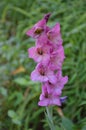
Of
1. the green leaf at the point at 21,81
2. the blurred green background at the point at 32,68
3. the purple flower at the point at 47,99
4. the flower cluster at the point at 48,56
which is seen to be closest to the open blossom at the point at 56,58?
the flower cluster at the point at 48,56

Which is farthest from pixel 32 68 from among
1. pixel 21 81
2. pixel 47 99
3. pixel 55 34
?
pixel 55 34

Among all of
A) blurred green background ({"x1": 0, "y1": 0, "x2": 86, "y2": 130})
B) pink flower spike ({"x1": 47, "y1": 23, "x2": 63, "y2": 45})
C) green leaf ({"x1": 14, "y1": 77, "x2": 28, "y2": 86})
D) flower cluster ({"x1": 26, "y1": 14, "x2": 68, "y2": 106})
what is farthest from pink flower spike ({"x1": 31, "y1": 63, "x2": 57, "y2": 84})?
green leaf ({"x1": 14, "y1": 77, "x2": 28, "y2": 86})

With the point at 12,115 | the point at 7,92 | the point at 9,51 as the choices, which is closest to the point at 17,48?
the point at 9,51

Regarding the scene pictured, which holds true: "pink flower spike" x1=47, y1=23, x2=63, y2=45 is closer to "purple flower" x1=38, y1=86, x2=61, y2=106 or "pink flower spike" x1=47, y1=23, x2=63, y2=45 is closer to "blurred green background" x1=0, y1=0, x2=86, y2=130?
"purple flower" x1=38, y1=86, x2=61, y2=106

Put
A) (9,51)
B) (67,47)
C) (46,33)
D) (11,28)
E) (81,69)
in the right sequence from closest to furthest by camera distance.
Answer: (46,33)
(81,69)
(67,47)
(9,51)
(11,28)

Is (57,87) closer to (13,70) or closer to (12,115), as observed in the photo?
(12,115)

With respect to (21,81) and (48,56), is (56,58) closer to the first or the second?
(48,56)

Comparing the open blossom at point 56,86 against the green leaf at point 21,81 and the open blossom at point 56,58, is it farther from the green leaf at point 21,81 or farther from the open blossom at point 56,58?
the green leaf at point 21,81
